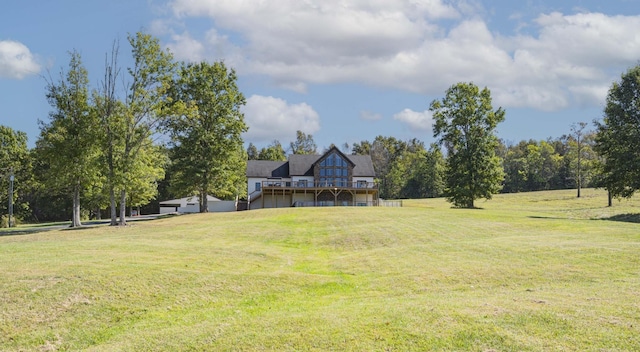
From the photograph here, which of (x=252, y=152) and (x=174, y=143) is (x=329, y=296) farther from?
(x=252, y=152)

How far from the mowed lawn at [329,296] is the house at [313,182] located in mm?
37647

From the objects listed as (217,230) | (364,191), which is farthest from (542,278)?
(364,191)

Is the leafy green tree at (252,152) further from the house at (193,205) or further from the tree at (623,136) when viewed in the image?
the tree at (623,136)

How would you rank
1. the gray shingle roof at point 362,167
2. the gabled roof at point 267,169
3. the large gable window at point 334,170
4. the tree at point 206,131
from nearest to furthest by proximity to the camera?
the tree at point 206,131 < the large gable window at point 334,170 < the gabled roof at point 267,169 < the gray shingle roof at point 362,167

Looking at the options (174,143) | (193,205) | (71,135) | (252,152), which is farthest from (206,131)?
(252,152)

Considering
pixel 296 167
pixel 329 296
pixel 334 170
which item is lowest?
pixel 329 296

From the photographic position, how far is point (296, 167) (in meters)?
67.4

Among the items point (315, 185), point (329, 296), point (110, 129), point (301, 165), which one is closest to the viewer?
point (329, 296)

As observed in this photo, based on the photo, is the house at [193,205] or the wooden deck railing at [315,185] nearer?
the wooden deck railing at [315,185]

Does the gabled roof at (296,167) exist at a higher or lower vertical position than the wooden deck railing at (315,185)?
higher

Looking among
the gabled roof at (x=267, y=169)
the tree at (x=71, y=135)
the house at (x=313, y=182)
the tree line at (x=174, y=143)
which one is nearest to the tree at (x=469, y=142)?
the tree line at (x=174, y=143)

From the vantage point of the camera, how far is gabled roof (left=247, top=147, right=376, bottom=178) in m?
67.1

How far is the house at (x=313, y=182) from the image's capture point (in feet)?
204

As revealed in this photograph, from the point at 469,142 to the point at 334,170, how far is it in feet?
62.7
